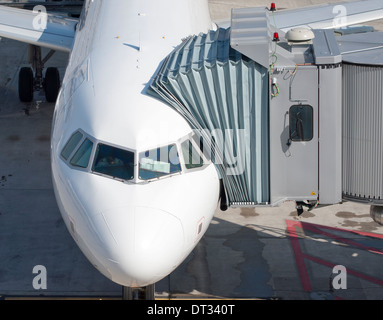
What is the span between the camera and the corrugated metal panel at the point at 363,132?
1320 centimetres

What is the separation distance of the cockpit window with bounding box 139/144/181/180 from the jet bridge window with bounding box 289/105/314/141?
2106 mm

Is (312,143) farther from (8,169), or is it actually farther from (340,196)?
(8,169)

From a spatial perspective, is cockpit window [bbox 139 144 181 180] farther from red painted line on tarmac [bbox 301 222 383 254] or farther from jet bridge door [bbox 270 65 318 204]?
red painted line on tarmac [bbox 301 222 383 254]

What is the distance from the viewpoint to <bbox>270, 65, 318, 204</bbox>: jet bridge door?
13.4 metres

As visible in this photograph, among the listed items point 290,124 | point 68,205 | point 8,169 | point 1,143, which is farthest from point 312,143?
point 1,143

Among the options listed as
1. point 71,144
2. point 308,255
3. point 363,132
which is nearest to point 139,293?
point 71,144

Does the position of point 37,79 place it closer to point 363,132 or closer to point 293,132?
point 293,132

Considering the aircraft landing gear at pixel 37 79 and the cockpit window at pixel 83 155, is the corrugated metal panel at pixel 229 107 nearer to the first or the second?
the cockpit window at pixel 83 155

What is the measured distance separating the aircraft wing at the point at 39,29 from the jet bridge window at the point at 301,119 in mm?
10333

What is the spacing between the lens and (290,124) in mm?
13453

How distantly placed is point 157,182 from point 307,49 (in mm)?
3849

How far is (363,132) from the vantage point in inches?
528

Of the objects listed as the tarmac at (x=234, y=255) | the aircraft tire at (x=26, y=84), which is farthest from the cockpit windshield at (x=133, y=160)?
the aircraft tire at (x=26, y=84)

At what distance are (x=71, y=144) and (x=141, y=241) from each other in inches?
93.2
